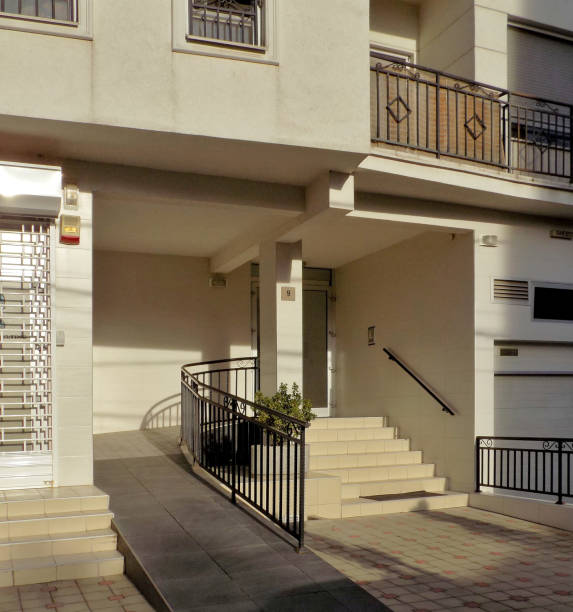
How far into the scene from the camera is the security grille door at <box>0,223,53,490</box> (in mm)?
6188

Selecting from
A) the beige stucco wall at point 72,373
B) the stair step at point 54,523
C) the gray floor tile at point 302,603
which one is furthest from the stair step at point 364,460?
the gray floor tile at point 302,603

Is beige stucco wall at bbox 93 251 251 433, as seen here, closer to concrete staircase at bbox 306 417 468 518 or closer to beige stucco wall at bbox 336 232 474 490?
beige stucco wall at bbox 336 232 474 490

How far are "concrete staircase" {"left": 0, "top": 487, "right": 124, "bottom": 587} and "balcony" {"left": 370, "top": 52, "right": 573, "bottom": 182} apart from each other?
4.36m

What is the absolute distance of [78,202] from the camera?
21.3ft

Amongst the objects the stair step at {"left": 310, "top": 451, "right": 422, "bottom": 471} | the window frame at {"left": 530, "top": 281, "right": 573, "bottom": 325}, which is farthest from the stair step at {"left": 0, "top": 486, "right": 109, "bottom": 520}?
the window frame at {"left": 530, "top": 281, "right": 573, "bottom": 325}

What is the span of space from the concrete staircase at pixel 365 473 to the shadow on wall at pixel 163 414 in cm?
234

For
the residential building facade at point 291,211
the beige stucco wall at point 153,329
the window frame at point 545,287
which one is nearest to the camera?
the residential building facade at point 291,211

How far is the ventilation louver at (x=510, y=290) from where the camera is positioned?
338 inches

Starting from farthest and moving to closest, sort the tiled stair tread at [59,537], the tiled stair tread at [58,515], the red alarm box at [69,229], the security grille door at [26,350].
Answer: the red alarm box at [69,229], the security grille door at [26,350], the tiled stair tread at [58,515], the tiled stair tread at [59,537]

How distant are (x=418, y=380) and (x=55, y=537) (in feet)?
17.1

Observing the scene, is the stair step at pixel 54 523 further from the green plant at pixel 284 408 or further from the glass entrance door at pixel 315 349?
the glass entrance door at pixel 315 349

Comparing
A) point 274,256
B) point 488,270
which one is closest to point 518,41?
point 488,270

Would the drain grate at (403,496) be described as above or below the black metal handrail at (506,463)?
below

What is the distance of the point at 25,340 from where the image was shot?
629cm
